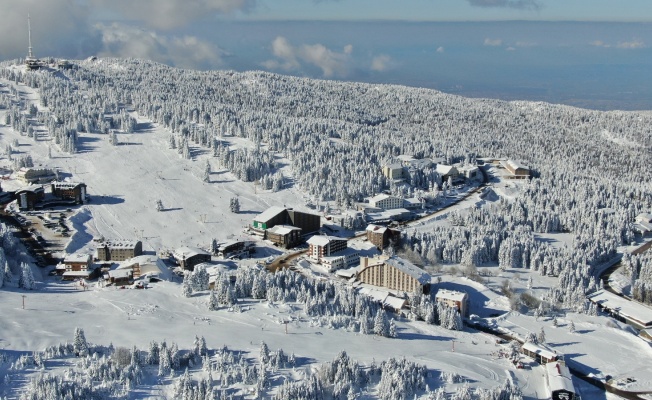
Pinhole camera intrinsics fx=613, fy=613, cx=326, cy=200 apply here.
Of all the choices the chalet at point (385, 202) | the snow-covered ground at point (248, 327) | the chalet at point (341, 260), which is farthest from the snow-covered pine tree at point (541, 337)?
the chalet at point (385, 202)

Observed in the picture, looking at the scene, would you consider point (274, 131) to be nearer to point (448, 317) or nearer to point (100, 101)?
point (100, 101)

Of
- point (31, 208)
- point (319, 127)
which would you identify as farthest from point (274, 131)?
point (31, 208)

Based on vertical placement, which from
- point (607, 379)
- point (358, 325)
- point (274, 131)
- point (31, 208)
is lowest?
point (607, 379)

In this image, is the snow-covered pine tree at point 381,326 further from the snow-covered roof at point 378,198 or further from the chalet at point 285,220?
the snow-covered roof at point 378,198

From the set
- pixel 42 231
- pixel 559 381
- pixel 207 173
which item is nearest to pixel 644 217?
pixel 559 381

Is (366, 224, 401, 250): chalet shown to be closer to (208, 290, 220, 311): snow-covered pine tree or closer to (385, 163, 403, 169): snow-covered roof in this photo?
(385, 163, 403, 169): snow-covered roof

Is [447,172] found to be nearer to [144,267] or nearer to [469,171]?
[469,171]
